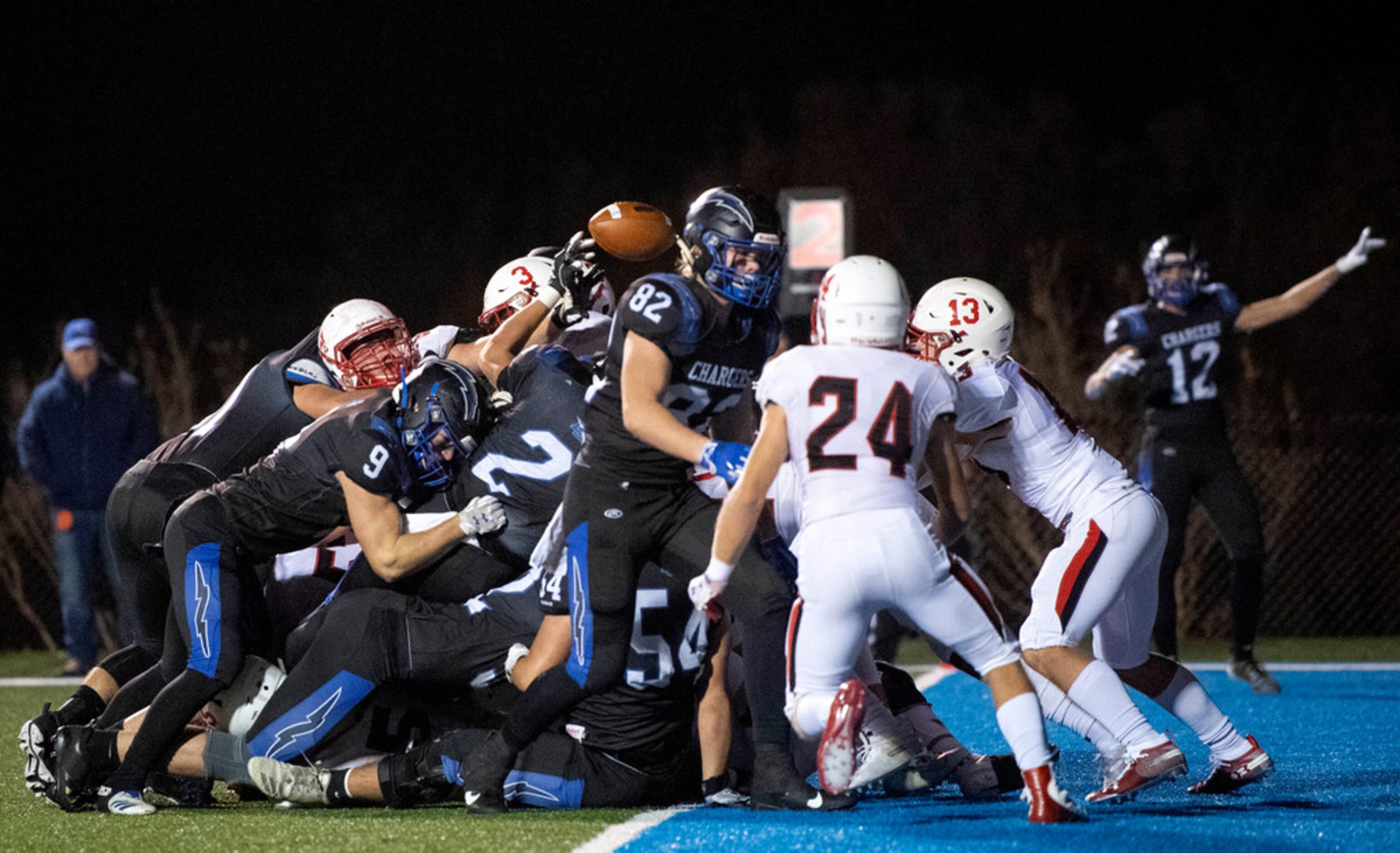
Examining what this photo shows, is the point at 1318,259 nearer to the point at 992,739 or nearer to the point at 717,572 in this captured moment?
the point at 992,739

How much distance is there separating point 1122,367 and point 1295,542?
4.87 metres

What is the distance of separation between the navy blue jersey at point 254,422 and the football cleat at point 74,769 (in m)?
1.25

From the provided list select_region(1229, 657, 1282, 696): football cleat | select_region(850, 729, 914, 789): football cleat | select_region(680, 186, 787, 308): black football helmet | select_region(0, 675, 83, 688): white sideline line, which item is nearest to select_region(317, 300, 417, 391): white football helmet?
select_region(680, 186, 787, 308): black football helmet

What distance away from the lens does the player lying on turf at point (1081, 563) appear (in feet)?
15.8

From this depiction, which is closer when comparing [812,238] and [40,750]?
[40,750]

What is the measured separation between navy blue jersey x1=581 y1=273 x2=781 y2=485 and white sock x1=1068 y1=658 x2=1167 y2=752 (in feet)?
4.28

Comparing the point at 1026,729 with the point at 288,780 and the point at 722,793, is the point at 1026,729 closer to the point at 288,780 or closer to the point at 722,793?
the point at 722,793

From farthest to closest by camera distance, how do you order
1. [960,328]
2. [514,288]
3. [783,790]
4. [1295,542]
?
[1295,542]
[514,288]
[960,328]
[783,790]

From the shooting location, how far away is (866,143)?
21.4 m

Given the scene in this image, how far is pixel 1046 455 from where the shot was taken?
512cm

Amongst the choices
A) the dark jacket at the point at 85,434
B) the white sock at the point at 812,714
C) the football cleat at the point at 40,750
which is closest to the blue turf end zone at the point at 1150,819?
the white sock at the point at 812,714

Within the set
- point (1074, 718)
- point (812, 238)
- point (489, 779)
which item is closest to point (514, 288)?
point (489, 779)

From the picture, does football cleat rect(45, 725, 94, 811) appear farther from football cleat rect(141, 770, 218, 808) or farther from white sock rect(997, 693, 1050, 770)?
white sock rect(997, 693, 1050, 770)

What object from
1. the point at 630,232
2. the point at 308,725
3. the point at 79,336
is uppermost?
the point at 630,232
